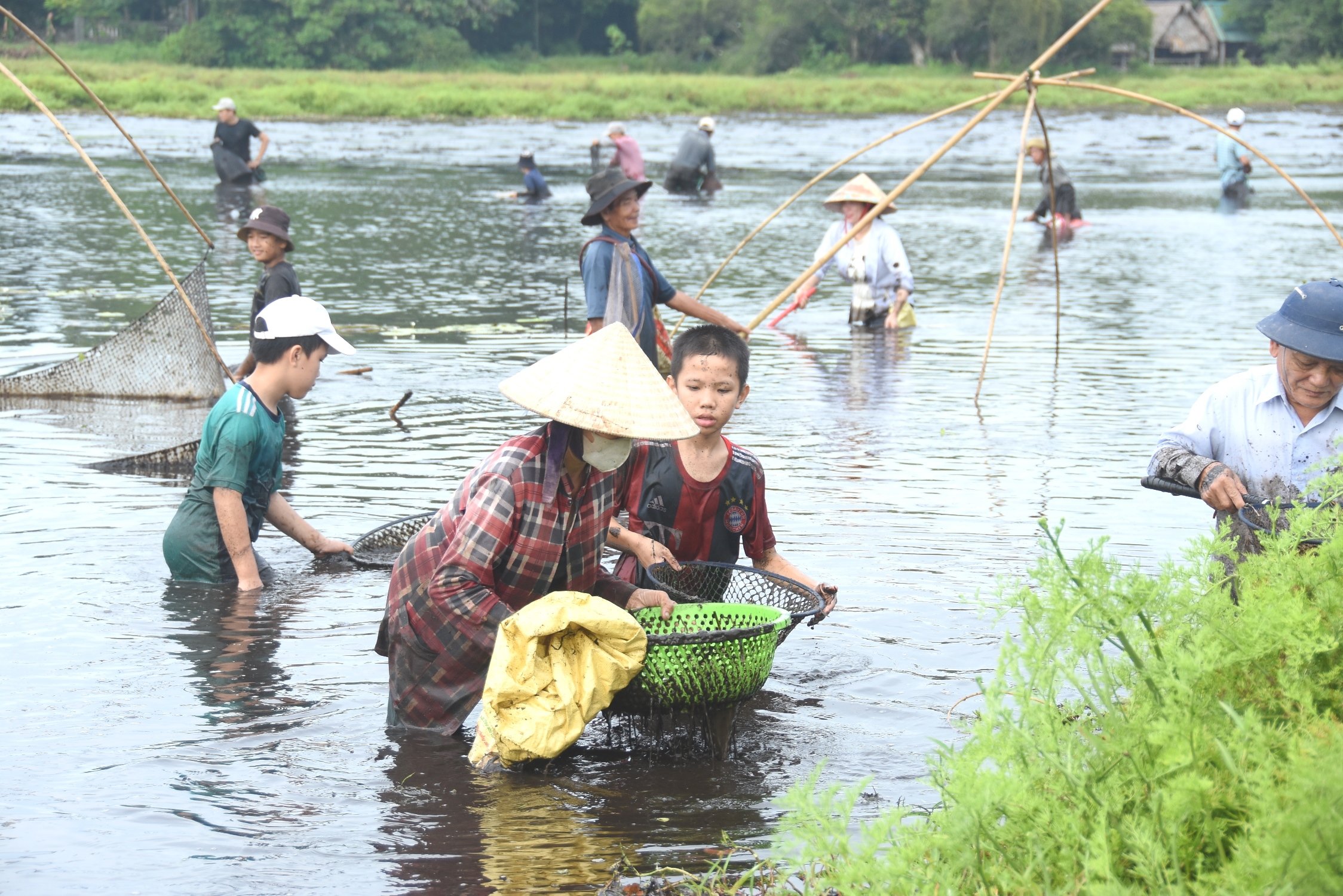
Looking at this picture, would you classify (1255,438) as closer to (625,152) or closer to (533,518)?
(533,518)

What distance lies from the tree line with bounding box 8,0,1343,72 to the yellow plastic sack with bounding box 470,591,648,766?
177 ft

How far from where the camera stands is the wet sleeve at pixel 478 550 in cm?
369

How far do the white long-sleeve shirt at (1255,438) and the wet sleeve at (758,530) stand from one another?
46.2 inches

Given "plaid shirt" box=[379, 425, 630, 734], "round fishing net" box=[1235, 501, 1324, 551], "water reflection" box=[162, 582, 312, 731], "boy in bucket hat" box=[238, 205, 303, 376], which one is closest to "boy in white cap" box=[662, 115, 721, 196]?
"boy in bucket hat" box=[238, 205, 303, 376]

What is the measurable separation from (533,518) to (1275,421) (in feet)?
7.40

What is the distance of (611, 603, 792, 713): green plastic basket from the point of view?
376 centimetres

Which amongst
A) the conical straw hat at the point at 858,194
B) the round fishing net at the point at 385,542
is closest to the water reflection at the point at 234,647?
the round fishing net at the point at 385,542

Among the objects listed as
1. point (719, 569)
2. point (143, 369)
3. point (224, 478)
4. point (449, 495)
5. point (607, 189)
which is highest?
point (607, 189)

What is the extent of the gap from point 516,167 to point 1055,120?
20592 millimetres

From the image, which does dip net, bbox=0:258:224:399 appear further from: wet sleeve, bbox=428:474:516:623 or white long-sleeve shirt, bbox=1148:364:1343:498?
white long-sleeve shirt, bbox=1148:364:1343:498

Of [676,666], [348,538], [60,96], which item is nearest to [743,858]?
[676,666]

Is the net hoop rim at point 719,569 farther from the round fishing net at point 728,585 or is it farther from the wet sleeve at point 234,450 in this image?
the wet sleeve at point 234,450

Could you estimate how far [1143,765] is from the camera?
260 cm

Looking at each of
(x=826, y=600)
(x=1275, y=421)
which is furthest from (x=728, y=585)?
(x=1275, y=421)
